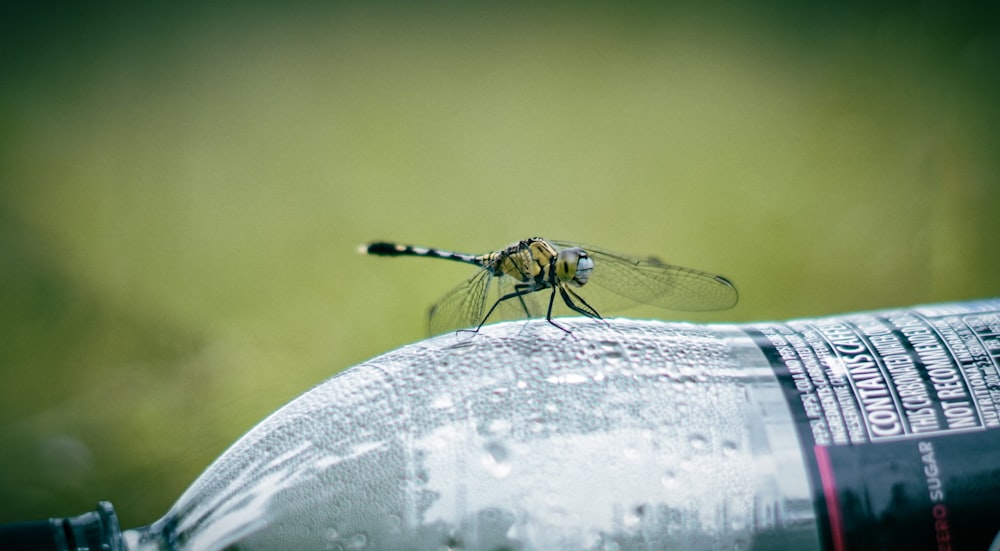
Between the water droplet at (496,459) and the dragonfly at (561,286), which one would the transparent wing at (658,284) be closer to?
the dragonfly at (561,286)

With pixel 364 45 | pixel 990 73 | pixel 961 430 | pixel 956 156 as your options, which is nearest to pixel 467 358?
pixel 961 430

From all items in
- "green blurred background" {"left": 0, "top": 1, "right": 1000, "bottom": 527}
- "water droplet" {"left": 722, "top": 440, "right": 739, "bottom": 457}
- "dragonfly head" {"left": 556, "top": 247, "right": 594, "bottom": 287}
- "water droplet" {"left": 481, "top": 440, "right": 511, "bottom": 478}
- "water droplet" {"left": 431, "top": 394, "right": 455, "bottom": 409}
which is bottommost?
"water droplet" {"left": 722, "top": 440, "right": 739, "bottom": 457}

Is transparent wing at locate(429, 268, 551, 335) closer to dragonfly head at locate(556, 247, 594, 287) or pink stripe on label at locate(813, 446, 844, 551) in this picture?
dragonfly head at locate(556, 247, 594, 287)

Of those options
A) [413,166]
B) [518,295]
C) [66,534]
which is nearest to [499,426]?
[518,295]

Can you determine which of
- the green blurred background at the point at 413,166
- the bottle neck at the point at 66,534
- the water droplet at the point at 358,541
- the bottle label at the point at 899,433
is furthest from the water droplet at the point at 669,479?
the green blurred background at the point at 413,166

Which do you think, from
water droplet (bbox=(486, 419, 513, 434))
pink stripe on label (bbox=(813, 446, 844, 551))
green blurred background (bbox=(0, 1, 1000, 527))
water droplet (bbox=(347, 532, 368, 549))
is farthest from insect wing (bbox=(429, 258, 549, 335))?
green blurred background (bbox=(0, 1, 1000, 527))

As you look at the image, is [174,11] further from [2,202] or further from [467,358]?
[467,358]
